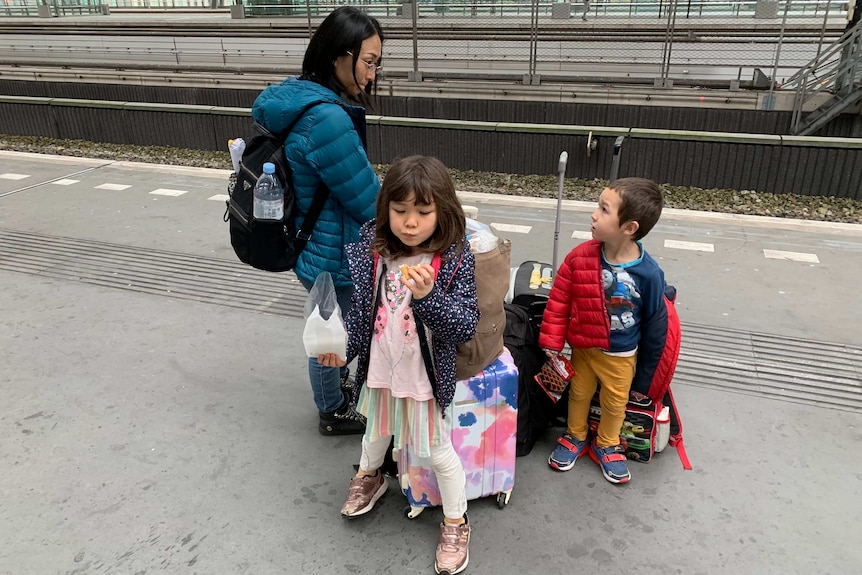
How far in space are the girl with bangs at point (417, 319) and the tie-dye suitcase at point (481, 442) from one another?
0.36 feet

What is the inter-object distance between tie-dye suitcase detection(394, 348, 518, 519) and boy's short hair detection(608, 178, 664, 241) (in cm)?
72

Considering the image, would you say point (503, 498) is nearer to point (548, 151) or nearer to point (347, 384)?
point (347, 384)

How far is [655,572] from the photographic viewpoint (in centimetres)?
225

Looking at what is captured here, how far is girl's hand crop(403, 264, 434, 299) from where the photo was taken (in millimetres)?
1792

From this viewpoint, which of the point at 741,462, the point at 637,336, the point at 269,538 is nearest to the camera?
the point at 269,538

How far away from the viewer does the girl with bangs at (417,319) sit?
1.92 m

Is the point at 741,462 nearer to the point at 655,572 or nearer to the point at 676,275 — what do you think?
the point at 655,572

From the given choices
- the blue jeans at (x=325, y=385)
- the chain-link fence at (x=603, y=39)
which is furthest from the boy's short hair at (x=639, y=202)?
the chain-link fence at (x=603, y=39)

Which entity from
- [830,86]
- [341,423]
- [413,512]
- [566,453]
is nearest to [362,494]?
[413,512]

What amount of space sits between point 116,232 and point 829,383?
5.51 meters

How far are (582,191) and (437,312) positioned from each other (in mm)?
5593

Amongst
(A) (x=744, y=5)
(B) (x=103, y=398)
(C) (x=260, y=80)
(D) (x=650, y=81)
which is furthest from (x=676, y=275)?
(A) (x=744, y=5)

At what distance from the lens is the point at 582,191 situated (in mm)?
7113

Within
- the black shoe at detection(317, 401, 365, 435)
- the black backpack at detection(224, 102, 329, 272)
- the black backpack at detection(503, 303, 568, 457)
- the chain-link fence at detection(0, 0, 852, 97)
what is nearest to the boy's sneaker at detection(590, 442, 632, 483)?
the black backpack at detection(503, 303, 568, 457)
